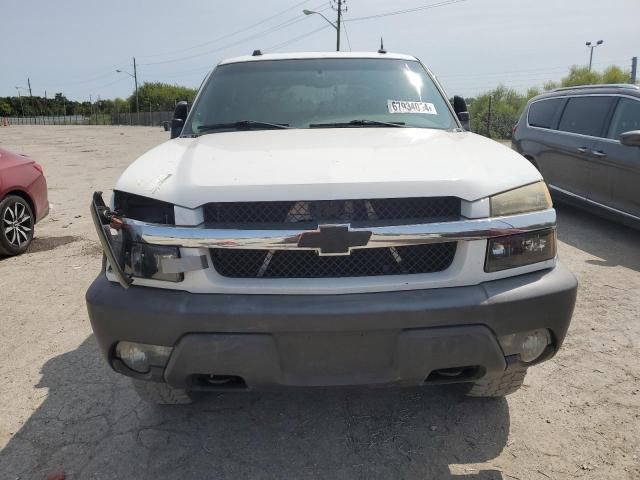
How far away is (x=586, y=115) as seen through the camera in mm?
6469

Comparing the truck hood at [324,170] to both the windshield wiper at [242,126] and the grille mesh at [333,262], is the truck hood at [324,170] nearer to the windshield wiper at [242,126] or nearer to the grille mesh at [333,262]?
the grille mesh at [333,262]

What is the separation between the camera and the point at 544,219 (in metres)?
2.16

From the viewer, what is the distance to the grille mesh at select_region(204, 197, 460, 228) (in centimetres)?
205

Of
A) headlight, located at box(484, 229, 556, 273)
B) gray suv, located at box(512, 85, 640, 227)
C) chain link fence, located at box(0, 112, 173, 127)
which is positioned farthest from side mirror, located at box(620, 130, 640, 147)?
chain link fence, located at box(0, 112, 173, 127)

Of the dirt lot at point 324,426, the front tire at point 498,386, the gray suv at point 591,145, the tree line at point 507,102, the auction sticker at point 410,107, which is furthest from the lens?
the tree line at point 507,102

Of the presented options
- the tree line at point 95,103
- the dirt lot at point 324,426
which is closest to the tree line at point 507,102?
the dirt lot at point 324,426

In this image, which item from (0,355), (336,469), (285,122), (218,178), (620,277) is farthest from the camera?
(620,277)

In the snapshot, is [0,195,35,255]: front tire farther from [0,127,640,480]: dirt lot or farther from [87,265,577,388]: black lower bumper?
[87,265,577,388]: black lower bumper

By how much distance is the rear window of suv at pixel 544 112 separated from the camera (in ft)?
23.5

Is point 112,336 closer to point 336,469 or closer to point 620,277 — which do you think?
point 336,469

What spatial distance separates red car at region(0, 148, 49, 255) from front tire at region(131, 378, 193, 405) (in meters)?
3.82

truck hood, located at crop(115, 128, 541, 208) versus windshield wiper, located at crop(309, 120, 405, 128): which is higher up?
windshield wiper, located at crop(309, 120, 405, 128)

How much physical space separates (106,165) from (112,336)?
13.8 metres

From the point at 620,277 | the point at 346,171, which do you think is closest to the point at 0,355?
the point at 346,171
